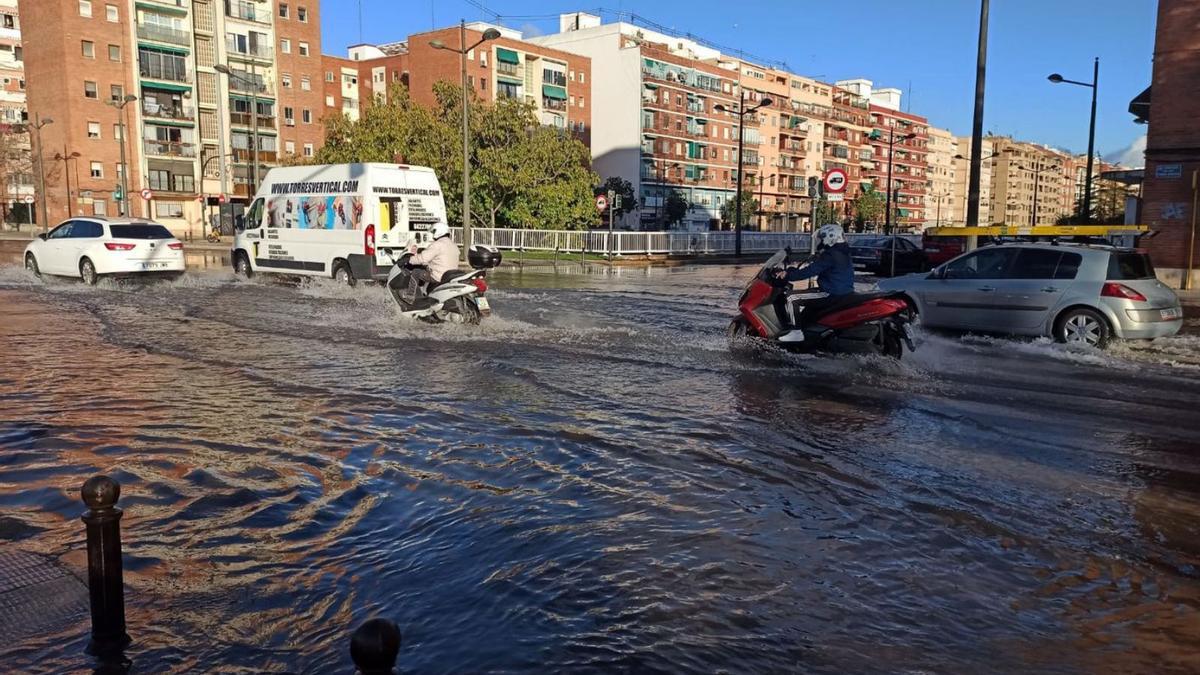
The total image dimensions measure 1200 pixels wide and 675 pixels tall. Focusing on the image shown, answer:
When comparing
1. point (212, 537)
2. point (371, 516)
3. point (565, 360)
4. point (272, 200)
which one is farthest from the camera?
point (272, 200)

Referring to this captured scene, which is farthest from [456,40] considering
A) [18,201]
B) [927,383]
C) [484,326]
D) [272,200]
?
[927,383]

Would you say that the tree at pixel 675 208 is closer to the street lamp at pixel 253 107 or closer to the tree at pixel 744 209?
the tree at pixel 744 209

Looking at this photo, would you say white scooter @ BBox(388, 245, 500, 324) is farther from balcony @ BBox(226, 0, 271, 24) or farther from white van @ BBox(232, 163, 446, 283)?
balcony @ BBox(226, 0, 271, 24)

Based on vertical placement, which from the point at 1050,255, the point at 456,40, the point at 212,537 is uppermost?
the point at 456,40

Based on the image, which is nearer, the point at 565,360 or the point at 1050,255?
the point at 565,360

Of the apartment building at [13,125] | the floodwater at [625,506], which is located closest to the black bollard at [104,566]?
the floodwater at [625,506]

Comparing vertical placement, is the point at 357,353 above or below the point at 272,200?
below

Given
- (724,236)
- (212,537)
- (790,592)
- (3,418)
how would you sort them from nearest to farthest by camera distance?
1. (790,592)
2. (212,537)
3. (3,418)
4. (724,236)

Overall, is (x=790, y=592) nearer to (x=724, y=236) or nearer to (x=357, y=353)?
(x=357, y=353)

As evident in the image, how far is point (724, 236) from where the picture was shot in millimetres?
46719

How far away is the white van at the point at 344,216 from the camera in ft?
59.8

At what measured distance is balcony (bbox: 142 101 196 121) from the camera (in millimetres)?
60812

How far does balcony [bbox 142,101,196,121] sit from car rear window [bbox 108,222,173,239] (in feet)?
158

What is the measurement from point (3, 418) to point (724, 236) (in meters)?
41.6
